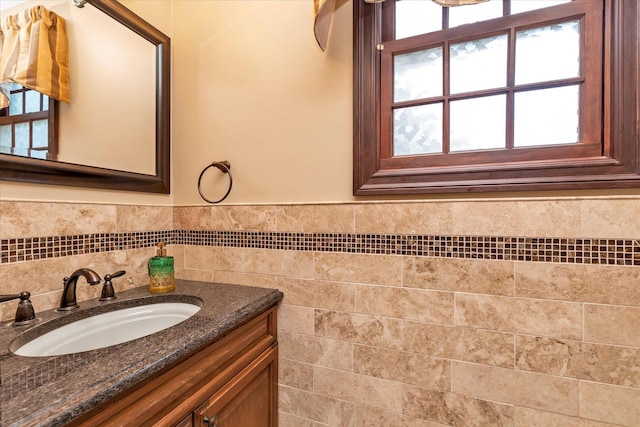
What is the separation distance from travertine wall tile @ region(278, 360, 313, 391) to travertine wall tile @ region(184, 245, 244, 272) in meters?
0.44

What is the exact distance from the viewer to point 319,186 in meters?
1.18

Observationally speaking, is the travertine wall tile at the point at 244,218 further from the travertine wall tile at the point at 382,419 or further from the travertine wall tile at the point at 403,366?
the travertine wall tile at the point at 382,419

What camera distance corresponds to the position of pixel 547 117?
0.95 metres

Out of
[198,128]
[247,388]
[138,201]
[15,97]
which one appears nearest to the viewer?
[15,97]

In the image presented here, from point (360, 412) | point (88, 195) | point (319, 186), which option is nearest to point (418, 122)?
point (319, 186)

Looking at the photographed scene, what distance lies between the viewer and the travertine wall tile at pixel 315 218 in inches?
44.4

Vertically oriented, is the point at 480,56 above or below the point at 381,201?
above

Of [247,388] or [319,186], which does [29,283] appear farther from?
[319,186]

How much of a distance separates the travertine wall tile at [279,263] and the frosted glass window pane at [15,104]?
0.86 m

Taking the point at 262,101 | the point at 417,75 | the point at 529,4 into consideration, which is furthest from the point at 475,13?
the point at 262,101

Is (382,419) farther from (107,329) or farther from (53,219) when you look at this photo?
(53,219)

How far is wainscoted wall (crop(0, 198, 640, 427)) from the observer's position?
85 centimetres

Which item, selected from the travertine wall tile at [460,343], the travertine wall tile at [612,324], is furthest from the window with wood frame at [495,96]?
the travertine wall tile at [460,343]

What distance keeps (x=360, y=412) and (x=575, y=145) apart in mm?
1187
